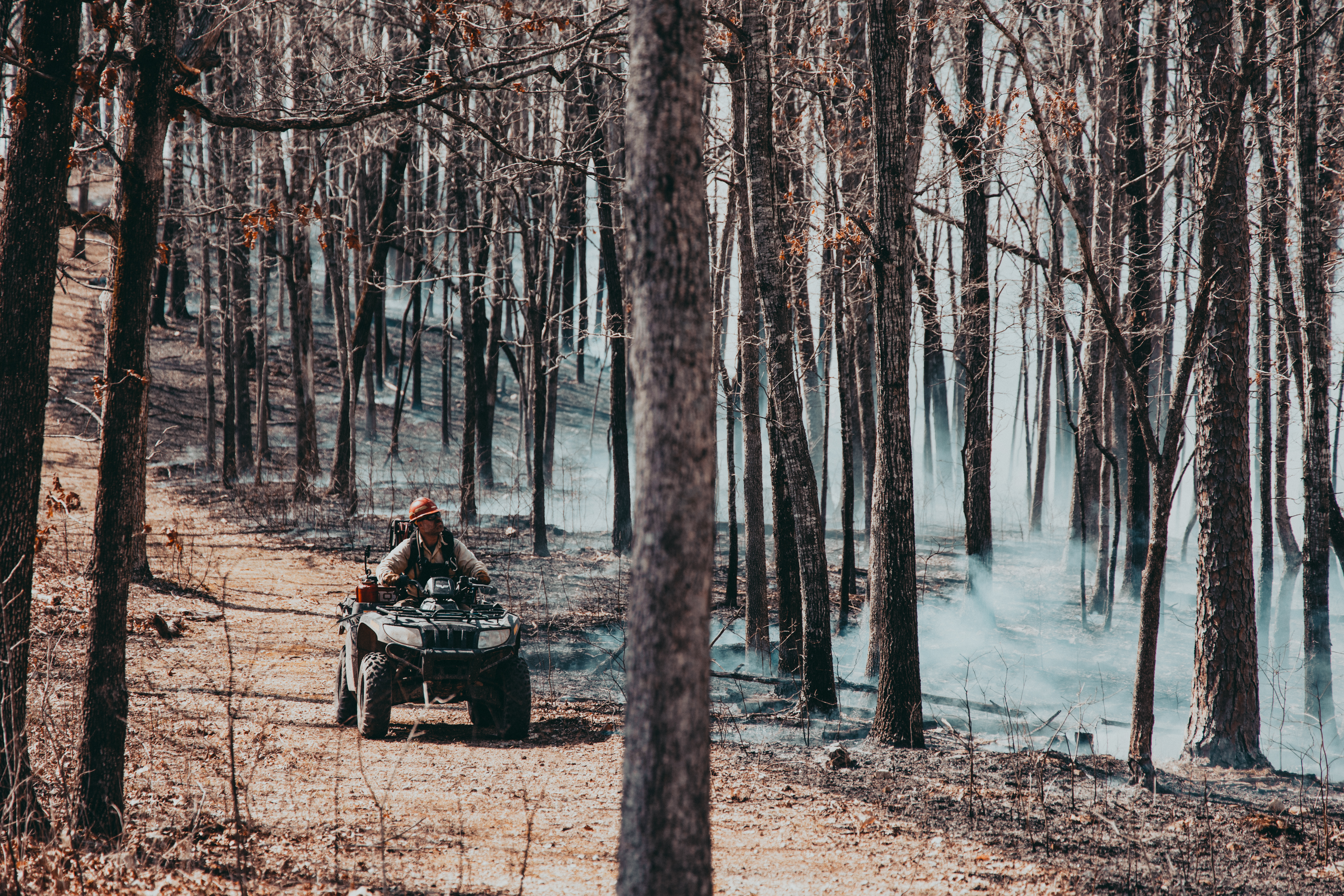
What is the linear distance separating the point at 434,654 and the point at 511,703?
876mm

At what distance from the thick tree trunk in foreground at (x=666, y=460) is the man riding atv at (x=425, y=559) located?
15.7ft

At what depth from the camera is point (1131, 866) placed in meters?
5.65

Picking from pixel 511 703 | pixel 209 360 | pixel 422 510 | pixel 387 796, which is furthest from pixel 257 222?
pixel 209 360

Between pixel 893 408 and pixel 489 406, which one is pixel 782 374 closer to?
pixel 893 408

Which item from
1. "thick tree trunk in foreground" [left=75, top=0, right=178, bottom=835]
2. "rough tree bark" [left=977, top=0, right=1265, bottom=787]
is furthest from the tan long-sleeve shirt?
"rough tree bark" [left=977, top=0, right=1265, bottom=787]

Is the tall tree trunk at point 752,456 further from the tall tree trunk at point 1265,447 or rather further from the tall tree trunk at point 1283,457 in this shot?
the tall tree trunk at point 1265,447

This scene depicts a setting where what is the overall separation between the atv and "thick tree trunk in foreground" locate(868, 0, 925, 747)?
3.17 meters

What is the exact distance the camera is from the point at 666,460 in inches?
134

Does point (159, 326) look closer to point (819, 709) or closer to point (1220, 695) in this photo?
point (819, 709)

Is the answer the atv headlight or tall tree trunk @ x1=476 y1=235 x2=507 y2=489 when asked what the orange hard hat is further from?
tall tree trunk @ x1=476 y1=235 x2=507 y2=489

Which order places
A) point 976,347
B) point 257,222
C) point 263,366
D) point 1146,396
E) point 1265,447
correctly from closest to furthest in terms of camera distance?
1. point 257,222
2. point 1146,396
3. point 976,347
4. point 1265,447
5. point 263,366

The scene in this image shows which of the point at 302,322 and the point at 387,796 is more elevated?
the point at 302,322

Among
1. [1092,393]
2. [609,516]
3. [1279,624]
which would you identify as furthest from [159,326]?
[1279,624]

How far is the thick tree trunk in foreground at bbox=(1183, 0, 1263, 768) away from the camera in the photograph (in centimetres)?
827
